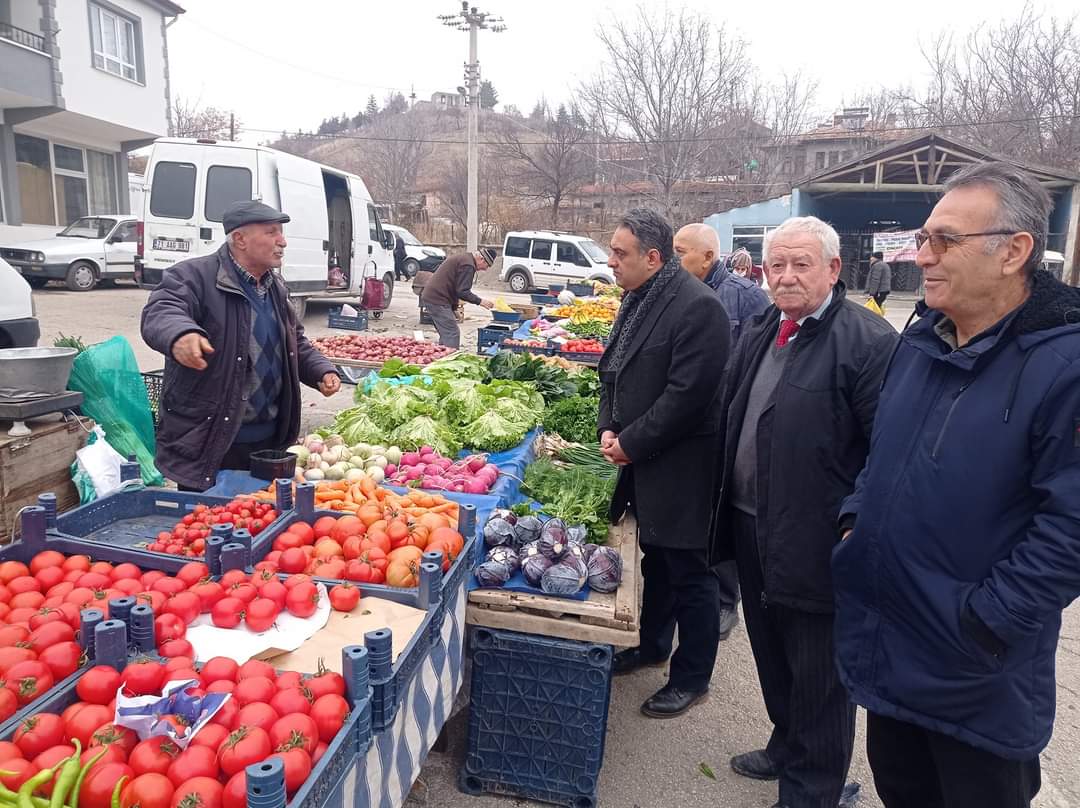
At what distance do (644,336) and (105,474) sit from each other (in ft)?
10.8

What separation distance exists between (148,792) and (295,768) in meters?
0.28

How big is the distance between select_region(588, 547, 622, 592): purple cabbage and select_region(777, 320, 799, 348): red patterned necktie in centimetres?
106

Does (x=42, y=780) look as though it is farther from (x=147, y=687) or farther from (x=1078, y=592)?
(x=1078, y=592)

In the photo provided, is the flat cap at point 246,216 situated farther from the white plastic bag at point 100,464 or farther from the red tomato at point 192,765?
the red tomato at point 192,765

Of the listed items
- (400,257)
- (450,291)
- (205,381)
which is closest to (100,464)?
(205,381)

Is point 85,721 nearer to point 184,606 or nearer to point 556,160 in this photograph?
point 184,606

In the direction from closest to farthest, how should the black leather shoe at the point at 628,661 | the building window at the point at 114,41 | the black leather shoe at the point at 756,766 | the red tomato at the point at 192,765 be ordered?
the red tomato at the point at 192,765, the black leather shoe at the point at 756,766, the black leather shoe at the point at 628,661, the building window at the point at 114,41

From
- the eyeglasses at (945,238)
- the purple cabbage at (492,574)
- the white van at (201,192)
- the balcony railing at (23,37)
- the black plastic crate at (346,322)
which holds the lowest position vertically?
the purple cabbage at (492,574)

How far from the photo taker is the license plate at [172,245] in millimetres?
12000

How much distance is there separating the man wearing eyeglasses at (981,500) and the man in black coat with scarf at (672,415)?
1190 mm

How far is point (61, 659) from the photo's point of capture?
179cm

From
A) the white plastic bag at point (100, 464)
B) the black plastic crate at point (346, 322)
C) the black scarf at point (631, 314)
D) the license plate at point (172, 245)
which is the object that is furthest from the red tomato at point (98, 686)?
the license plate at point (172, 245)

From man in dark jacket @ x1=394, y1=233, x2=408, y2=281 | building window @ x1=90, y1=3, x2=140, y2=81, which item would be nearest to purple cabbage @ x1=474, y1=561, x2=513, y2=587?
building window @ x1=90, y1=3, x2=140, y2=81

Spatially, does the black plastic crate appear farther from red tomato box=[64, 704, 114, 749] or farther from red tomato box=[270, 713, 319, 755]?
red tomato box=[270, 713, 319, 755]
